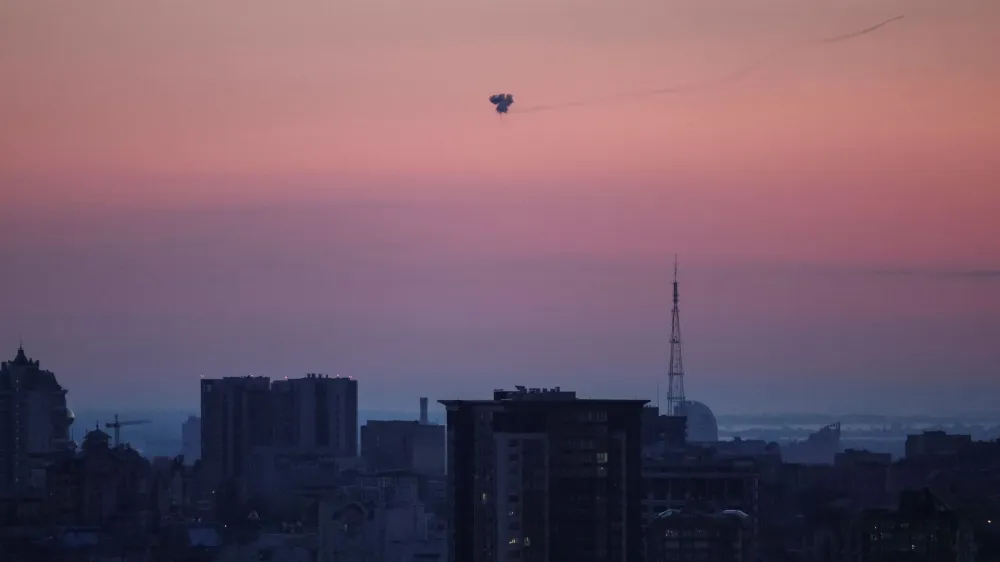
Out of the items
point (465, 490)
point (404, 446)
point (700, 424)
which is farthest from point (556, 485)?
point (700, 424)

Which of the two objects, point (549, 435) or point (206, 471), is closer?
point (549, 435)

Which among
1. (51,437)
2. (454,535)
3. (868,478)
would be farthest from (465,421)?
(51,437)

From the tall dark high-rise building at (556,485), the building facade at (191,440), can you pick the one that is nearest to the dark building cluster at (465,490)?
Answer: the tall dark high-rise building at (556,485)

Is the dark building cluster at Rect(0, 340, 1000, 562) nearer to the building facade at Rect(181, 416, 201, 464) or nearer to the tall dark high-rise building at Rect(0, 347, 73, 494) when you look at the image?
the tall dark high-rise building at Rect(0, 347, 73, 494)

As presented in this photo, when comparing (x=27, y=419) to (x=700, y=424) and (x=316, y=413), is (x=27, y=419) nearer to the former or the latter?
(x=316, y=413)

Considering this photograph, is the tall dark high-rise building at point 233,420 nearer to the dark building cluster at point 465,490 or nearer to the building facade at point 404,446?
the dark building cluster at point 465,490

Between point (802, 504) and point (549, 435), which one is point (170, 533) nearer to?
point (802, 504)

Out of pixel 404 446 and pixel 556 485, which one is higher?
pixel 404 446
